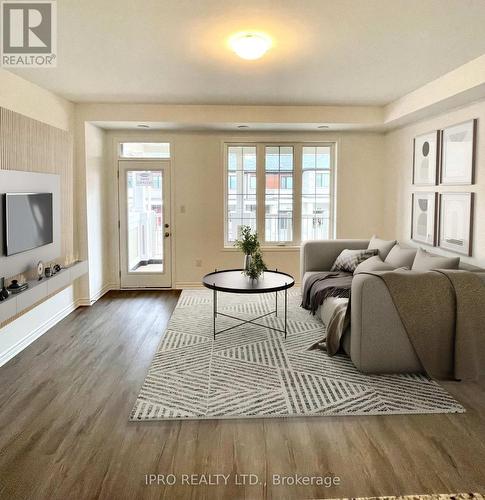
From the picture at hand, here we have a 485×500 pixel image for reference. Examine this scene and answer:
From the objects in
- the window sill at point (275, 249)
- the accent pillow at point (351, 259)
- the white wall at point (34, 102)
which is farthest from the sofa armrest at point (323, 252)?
the white wall at point (34, 102)

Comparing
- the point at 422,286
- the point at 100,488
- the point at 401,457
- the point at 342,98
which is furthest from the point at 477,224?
the point at 100,488

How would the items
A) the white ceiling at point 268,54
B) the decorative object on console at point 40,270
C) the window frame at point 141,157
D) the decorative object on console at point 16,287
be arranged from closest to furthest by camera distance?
the white ceiling at point 268,54 < the decorative object on console at point 16,287 < the decorative object on console at point 40,270 < the window frame at point 141,157

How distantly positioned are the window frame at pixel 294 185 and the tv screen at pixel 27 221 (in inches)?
107

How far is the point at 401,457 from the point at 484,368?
137cm

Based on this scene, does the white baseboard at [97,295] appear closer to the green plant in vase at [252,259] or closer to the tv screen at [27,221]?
the tv screen at [27,221]

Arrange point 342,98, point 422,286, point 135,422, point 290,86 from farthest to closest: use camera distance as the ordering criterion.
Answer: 1. point 342,98
2. point 290,86
3. point 422,286
4. point 135,422

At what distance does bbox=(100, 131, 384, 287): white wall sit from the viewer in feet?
21.0

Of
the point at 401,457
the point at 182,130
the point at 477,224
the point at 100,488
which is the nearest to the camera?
the point at 100,488

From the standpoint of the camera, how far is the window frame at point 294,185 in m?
6.47

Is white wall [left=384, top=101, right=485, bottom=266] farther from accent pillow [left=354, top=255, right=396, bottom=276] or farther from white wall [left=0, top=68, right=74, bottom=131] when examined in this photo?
white wall [left=0, top=68, right=74, bottom=131]

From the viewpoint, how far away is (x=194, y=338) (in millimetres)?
4262

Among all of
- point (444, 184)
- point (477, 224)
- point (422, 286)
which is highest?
point (444, 184)

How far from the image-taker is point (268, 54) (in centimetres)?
357

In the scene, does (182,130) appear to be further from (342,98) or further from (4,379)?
(4,379)
